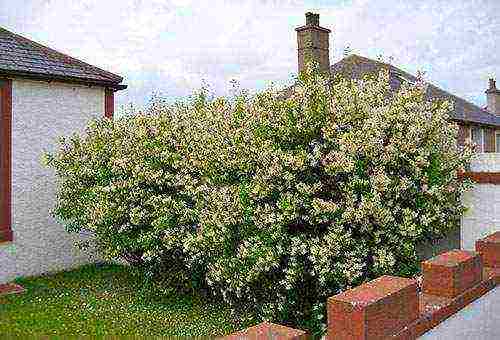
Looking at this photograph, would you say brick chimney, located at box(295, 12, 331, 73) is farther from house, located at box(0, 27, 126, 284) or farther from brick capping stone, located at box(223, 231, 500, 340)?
brick capping stone, located at box(223, 231, 500, 340)

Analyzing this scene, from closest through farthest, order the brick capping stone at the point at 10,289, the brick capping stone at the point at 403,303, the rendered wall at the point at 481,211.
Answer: the brick capping stone at the point at 403,303
the rendered wall at the point at 481,211
the brick capping stone at the point at 10,289

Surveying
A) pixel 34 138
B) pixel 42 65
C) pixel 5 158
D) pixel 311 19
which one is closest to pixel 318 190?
pixel 5 158

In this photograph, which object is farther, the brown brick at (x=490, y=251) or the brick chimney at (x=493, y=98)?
the brick chimney at (x=493, y=98)

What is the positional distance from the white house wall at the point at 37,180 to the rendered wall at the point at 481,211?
8883 millimetres

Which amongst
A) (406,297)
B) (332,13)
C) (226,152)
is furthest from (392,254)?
(332,13)

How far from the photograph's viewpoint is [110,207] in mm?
9766

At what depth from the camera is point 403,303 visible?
299 centimetres

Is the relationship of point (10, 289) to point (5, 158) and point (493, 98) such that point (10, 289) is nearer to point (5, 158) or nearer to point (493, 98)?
point (5, 158)

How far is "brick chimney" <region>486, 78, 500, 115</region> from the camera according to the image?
3347cm

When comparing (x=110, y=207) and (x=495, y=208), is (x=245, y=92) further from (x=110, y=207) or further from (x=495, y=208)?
(x=495, y=208)

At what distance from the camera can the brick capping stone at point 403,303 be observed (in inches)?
104

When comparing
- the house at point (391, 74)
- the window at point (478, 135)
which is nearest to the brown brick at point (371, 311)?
the house at point (391, 74)

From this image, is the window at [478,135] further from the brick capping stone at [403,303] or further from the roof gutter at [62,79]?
the brick capping stone at [403,303]

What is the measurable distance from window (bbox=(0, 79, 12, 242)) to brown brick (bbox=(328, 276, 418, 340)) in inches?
399
